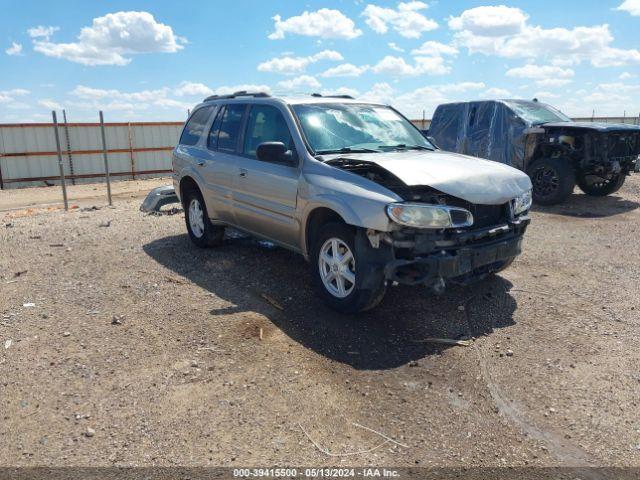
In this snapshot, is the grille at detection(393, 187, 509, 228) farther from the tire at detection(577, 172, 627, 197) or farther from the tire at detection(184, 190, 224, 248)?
the tire at detection(577, 172, 627, 197)

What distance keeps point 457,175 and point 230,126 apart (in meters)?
2.84

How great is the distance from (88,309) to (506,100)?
922cm

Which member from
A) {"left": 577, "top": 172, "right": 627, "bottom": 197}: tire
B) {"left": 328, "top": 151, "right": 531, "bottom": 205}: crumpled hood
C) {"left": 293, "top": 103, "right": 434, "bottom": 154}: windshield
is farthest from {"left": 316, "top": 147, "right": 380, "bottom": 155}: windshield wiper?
{"left": 577, "top": 172, "right": 627, "bottom": 197}: tire

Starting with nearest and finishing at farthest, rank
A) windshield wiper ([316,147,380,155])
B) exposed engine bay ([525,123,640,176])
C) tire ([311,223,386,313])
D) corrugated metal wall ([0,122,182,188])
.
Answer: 1. tire ([311,223,386,313])
2. windshield wiper ([316,147,380,155])
3. exposed engine bay ([525,123,640,176])
4. corrugated metal wall ([0,122,182,188])

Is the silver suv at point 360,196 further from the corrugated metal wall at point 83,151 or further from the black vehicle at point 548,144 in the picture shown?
the corrugated metal wall at point 83,151

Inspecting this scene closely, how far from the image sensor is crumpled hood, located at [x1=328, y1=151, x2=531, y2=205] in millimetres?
3990

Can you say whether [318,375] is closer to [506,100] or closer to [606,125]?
[606,125]

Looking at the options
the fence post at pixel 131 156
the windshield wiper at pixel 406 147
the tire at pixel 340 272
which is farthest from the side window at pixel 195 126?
the fence post at pixel 131 156

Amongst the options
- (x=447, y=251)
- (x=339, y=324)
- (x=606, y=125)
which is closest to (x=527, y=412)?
(x=447, y=251)

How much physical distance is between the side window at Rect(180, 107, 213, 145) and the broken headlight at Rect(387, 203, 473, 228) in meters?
3.48

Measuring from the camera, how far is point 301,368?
12.0 ft

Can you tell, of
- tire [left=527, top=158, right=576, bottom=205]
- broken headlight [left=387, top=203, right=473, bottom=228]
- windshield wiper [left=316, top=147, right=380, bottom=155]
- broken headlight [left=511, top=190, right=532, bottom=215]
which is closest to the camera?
broken headlight [left=387, top=203, right=473, bottom=228]

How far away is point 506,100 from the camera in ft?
35.4

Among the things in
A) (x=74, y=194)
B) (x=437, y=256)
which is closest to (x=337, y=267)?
(x=437, y=256)
